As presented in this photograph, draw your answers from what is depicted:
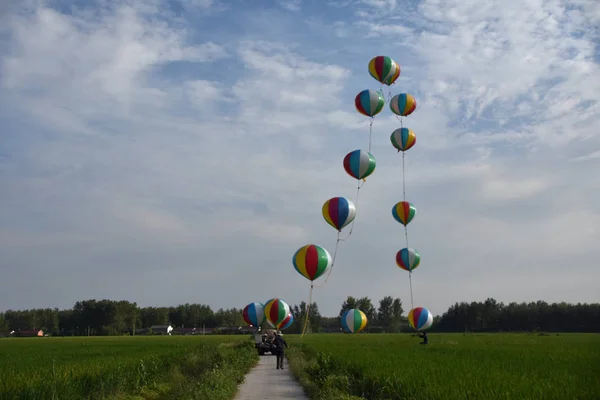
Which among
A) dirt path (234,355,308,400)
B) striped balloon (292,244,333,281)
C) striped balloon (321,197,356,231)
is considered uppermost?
striped balloon (321,197,356,231)

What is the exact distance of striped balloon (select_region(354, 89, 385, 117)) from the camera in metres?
23.9

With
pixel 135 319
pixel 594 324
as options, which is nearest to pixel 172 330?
pixel 135 319

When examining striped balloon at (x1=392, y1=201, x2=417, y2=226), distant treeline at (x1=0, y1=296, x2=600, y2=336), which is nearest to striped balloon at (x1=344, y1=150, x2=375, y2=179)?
striped balloon at (x1=392, y1=201, x2=417, y2=226)

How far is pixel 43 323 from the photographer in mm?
138750

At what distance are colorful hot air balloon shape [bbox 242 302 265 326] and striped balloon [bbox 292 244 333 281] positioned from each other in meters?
12.5

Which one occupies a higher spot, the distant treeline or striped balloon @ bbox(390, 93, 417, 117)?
striped balloon @ bbox(390, 93, 417, 117)

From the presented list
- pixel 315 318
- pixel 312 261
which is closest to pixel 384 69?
pixel 312 261

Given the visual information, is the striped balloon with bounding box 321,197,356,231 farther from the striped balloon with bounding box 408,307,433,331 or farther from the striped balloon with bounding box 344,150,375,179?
the striped balloon with bounding box 408,307,433,331

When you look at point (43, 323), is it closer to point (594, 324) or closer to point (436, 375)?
point (594, 324)

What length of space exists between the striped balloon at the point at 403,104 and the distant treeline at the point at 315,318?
54.3m

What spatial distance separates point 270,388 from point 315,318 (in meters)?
117

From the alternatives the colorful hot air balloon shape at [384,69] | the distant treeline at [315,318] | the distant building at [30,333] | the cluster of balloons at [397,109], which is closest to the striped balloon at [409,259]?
the cluster of balloons at [397,109]

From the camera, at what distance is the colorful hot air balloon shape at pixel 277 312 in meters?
30.9

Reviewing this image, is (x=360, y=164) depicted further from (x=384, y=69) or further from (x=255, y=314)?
(x=255, y=314)
